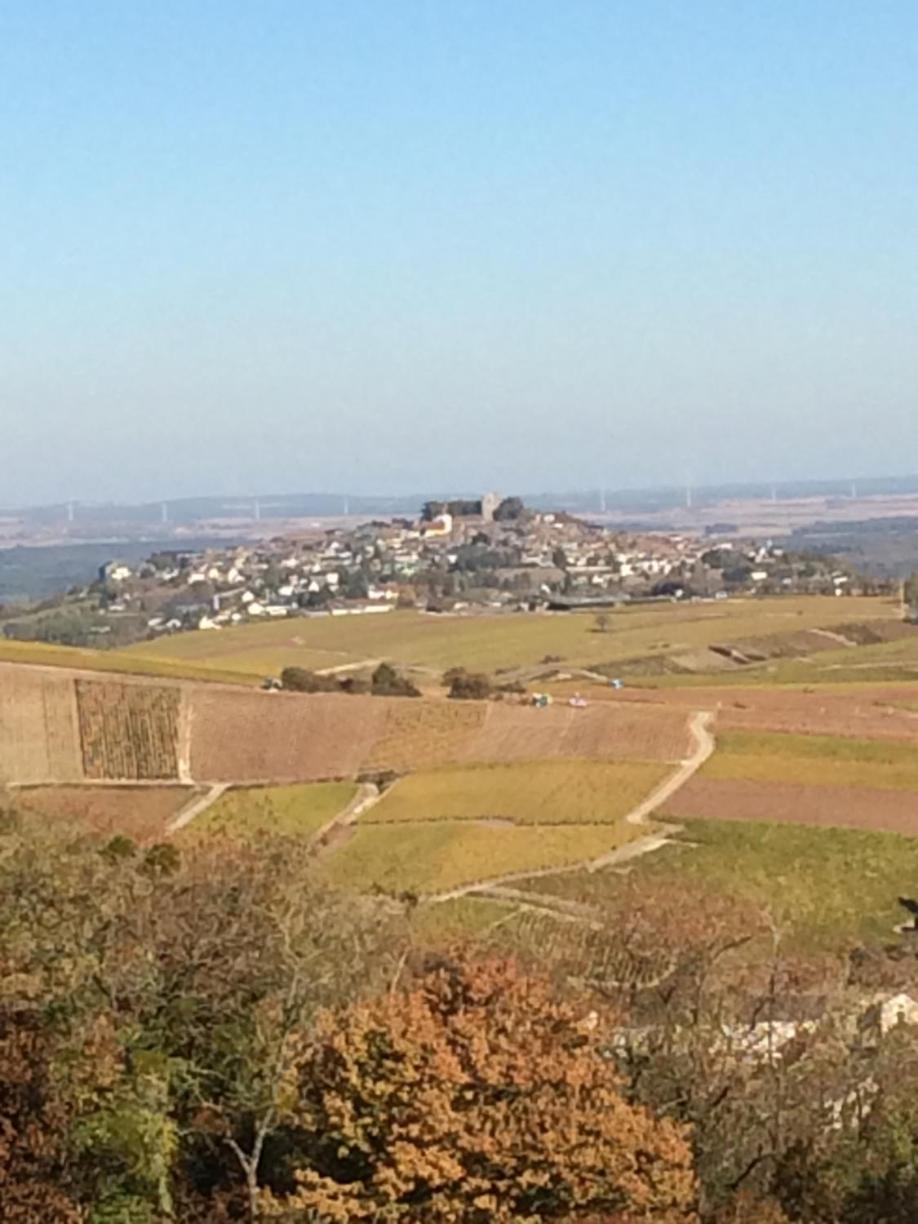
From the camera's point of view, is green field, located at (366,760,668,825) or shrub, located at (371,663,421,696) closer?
green field, located at (366,760,668,825)

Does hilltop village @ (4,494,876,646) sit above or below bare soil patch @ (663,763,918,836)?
below

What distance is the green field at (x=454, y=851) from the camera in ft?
150

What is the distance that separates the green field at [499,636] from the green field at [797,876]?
40100 millimetres

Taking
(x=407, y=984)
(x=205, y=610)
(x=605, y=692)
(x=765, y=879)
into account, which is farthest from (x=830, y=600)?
(x=407, y=984)

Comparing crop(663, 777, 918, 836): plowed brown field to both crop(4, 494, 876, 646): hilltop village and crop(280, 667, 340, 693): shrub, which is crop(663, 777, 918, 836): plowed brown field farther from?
crop(4, 494, 876, 646): hilltop village

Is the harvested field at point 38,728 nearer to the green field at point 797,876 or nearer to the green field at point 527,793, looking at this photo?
the green field at point 527,793

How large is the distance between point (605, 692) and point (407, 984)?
161 feet

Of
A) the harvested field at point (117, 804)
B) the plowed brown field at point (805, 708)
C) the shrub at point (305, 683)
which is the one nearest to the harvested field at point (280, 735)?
the harvested field at point (117, 804)

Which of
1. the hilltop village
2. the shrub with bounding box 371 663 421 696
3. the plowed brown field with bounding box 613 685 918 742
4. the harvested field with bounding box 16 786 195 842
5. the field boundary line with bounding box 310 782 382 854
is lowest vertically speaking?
the hilltop village

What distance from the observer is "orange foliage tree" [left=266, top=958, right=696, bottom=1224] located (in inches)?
750

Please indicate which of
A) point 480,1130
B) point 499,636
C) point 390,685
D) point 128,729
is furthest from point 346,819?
point 499,636

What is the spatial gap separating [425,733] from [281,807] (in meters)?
8.38

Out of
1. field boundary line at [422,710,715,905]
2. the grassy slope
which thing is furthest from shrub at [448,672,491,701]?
field boundary line at [422,710,715,905]

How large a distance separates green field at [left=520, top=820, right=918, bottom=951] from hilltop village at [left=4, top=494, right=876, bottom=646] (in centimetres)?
8343
